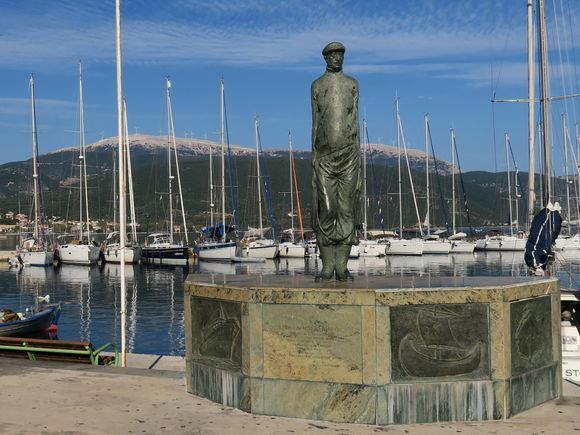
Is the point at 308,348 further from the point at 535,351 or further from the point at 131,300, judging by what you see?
the point at 131,300

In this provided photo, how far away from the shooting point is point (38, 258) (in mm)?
74188

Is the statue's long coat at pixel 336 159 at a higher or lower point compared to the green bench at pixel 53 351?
higher

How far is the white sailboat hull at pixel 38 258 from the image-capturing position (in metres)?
74.0

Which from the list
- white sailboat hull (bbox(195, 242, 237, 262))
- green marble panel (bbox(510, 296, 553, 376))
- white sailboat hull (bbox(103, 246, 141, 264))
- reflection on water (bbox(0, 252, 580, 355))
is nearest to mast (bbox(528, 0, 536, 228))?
reflection on water (bbox(0, 252, 580, 355))

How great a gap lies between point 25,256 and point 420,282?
230ft

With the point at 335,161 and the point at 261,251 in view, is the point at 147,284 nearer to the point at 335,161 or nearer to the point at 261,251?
the point at 261,251

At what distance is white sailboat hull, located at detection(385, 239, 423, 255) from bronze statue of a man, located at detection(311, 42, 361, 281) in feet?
242

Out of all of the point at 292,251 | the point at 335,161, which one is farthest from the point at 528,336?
the point at 292,251

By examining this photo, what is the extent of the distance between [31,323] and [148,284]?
2987 centimetres

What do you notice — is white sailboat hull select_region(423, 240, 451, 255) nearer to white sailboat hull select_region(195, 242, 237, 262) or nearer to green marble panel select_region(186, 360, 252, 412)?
white sailboat hull select_region(195, 242, 237, 262)

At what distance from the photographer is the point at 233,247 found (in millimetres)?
73000

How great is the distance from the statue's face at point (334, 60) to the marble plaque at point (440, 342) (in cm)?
351

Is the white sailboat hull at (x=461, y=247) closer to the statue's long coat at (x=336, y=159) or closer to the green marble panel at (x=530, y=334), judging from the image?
the green marble panel at (x=530, y=334)

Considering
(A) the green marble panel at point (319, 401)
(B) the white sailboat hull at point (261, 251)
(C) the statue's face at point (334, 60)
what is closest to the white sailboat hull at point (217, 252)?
(B) the white sailboat hull at point (261, 251)
